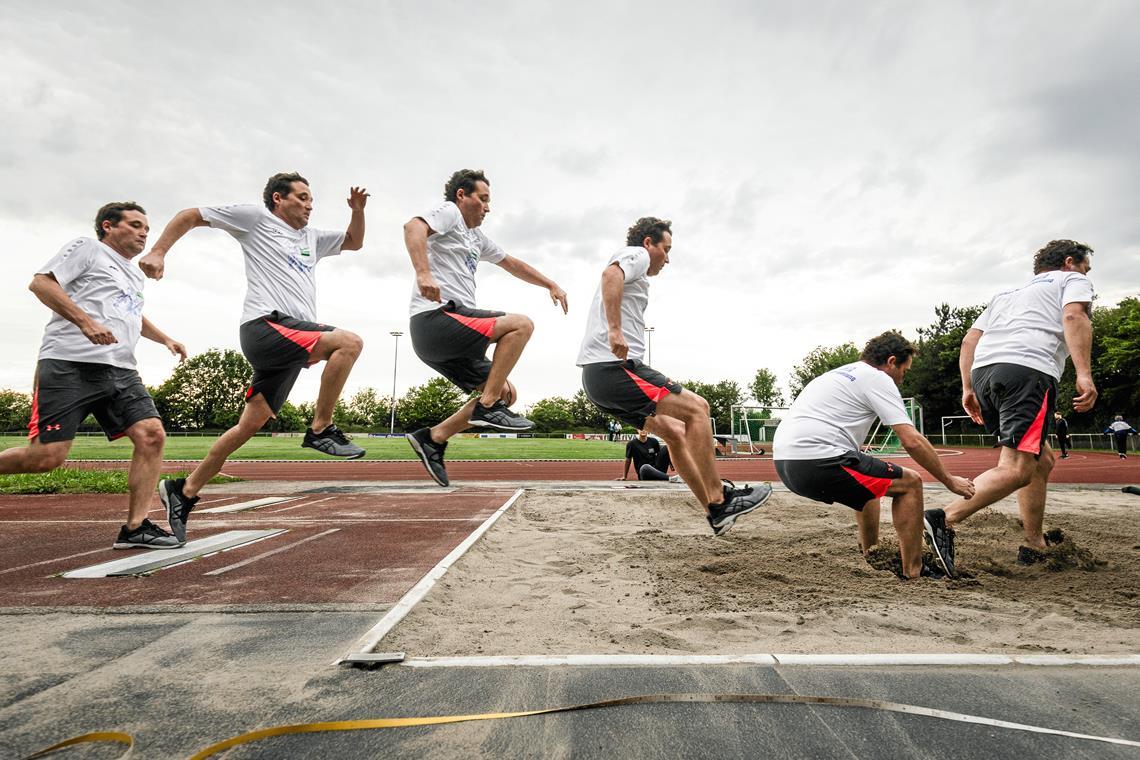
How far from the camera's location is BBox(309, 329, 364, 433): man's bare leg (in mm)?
3553

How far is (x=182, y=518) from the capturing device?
4.34 m

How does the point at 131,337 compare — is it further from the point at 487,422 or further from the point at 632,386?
the point at 632,386

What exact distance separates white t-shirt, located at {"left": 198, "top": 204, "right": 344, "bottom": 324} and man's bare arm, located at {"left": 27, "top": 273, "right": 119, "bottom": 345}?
82 centimetres

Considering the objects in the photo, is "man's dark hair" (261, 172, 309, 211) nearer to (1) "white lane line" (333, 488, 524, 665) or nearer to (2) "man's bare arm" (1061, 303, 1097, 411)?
(1) "white lane line" (333, 488, 524, 665)

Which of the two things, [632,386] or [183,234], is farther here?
[632,386]

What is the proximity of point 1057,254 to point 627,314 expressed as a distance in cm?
308

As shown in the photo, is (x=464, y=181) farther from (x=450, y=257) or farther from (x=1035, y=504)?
(x=1035, y=504)

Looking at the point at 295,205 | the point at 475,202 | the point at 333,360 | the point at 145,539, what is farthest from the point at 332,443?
the point at 145,539

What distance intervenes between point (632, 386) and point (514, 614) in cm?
163

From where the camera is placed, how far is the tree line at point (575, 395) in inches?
418

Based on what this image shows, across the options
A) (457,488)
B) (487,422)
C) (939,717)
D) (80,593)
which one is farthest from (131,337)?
(457,488)

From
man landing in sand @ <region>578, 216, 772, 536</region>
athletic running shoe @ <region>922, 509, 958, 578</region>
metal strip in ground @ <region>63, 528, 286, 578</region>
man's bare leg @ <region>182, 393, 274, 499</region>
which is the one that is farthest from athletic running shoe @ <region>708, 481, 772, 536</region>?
metal strip in ground @ <region>63, 528, 286, 578</region>

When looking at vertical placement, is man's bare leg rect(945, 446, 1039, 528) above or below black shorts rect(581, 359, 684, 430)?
below

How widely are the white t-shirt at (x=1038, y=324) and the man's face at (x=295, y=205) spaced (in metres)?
4.63
